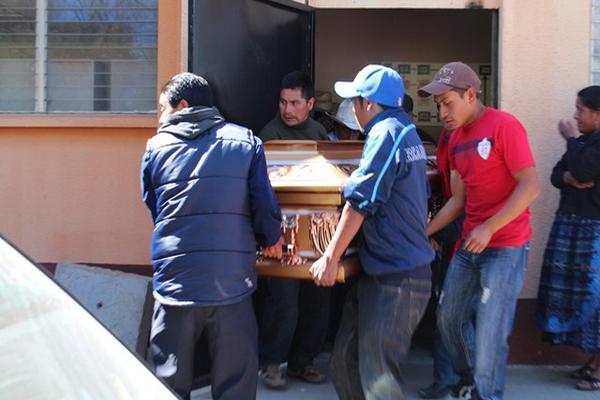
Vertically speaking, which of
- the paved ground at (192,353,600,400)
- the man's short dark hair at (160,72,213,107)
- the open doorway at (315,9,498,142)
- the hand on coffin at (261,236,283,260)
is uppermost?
the open doorway at (315,9,498,142)

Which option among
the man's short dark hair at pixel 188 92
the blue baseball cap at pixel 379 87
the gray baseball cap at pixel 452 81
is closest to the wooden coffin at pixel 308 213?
the blue baseball cap at pixel 379 87

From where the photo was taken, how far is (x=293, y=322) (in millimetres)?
4922

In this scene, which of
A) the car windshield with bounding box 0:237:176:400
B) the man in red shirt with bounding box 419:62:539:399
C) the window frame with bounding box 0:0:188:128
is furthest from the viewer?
the window frame with bounding box 0:0:188:128

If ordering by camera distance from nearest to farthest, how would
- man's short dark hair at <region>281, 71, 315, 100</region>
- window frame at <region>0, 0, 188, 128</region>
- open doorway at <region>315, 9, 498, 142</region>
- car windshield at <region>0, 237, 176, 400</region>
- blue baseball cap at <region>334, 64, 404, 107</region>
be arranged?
car windshield at <region>0, 237, 176, 400</region> < blue baseball cap at <region>334, 64, 404, 107</region> < man's short dark hair at <region>281, 71, 315, 100</region> < window frame at <region>0, 0, 188, 128</region> < open doorway at <region>315, 9, 498, 142</region>

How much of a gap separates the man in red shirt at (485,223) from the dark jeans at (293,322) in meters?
1.00

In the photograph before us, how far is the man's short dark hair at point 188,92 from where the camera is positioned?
365 centimetres

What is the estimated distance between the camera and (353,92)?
12.4 ft

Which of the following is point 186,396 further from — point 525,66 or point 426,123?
point 426,123

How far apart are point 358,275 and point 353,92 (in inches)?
34.5

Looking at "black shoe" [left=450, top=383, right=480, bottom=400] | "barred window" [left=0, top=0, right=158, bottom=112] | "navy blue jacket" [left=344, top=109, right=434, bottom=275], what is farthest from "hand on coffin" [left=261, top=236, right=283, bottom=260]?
"barred window" [left=0, top=0, right=158, bottom=112]

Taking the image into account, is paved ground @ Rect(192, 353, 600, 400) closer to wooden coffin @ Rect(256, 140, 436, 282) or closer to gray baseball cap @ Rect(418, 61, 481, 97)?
wooden coffin @ Rect(256, 140, 436, 282)

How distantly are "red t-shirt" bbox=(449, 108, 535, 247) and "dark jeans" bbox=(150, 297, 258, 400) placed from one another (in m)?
1.42

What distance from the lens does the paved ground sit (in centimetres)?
493

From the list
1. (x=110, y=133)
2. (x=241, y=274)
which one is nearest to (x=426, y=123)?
(x=110, y=133)
